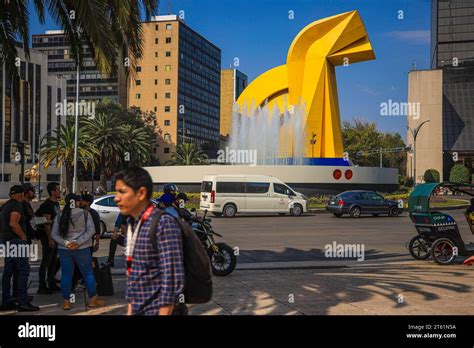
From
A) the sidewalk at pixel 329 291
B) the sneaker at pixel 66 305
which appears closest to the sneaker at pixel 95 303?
the sidewalk at pixel 329 291

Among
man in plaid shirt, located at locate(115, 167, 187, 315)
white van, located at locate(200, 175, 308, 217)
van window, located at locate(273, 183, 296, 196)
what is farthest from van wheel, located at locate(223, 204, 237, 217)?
man in plaid shirt, located at locate(115, 167, 187, 315)

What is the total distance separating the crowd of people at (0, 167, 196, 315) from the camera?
3.57m

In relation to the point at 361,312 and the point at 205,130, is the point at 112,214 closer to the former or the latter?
the point at 361,312

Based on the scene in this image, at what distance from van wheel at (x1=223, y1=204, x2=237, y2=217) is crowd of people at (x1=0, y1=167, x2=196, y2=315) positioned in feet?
57.3

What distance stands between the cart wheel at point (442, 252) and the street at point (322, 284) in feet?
0.72

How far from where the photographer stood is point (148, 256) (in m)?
3.62

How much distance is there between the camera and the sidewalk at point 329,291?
7.31 m

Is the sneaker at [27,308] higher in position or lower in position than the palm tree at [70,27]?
lower

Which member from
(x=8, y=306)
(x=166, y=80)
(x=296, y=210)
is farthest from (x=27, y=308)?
(x=166, y=80)

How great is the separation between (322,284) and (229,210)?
1900 centimetres

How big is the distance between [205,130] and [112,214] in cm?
12302

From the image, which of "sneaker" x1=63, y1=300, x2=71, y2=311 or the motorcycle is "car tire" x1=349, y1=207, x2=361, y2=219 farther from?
"sneaker" x1=63, y1=300, x2=71, y2=311

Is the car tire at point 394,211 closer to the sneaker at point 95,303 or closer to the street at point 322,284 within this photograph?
the street at point 322,284

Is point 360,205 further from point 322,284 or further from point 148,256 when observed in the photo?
point 148,256
